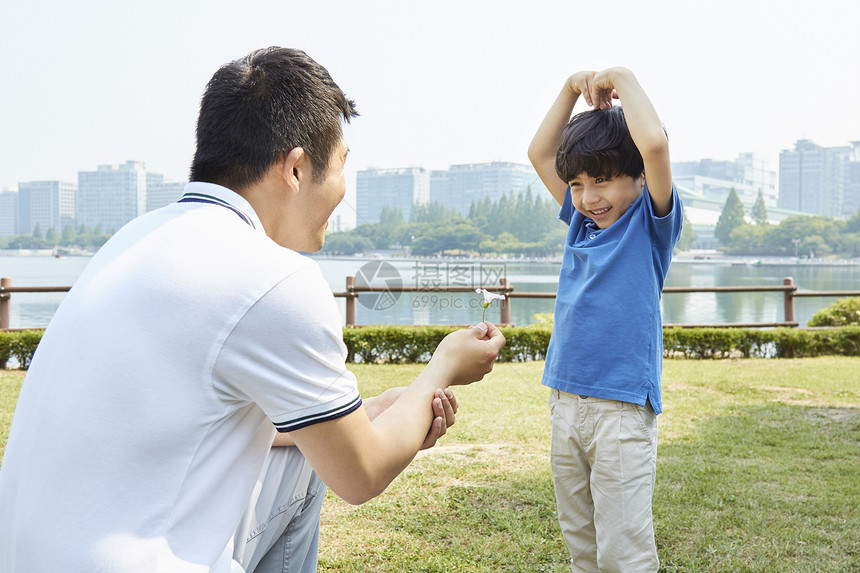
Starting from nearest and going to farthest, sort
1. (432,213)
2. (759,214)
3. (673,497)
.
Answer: (432,213) → (673,497) → (759,214)

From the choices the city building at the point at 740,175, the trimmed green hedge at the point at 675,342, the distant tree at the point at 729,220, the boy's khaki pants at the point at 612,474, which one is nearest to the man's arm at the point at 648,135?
the boy's khaki pants at the point at 612,474

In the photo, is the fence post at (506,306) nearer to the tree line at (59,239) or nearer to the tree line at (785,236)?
the tree line at (59,239)

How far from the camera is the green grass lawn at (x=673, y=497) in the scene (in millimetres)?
2357

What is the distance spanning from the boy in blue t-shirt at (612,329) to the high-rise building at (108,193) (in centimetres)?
2666

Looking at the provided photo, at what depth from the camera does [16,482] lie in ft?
3.05

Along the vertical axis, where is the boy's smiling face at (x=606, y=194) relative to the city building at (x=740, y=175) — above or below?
below

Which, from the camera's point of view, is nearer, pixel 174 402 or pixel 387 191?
pixel 174 402

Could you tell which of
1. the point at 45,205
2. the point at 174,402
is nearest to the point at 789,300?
the point at 174,402

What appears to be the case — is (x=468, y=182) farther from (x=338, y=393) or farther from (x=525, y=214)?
(x=338, y=393)

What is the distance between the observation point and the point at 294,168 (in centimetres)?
116

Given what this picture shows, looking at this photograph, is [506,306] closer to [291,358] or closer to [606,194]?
[606,194]

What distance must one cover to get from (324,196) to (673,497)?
2386 millimetres

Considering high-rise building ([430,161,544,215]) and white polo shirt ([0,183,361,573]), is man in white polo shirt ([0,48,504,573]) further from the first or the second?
high-rise building ([430,161,544,215])

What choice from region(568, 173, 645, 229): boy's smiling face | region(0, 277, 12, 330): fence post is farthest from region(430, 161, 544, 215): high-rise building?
region(0, 277, 12, 330): fence post
